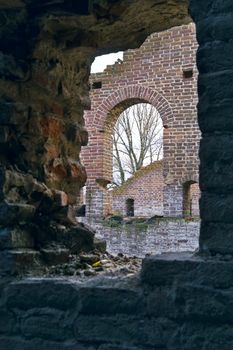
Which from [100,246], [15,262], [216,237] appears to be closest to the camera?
[216,237]

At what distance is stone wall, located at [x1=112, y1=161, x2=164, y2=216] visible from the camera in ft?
62.2

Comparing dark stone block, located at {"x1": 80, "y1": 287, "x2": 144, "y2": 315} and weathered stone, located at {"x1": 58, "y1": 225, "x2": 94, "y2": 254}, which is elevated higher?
weathered stone, located at {"x1": 58, "y1": 225, "x2": 94, "y2": 254}

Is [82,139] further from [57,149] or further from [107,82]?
[107,82]

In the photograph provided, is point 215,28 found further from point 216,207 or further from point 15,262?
point 15,262

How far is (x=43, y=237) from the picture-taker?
3367mm

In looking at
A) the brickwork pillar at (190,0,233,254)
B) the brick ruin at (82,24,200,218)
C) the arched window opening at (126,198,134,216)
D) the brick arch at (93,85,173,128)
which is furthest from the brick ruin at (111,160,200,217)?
the brickwork pillar at (190,0,233,254)

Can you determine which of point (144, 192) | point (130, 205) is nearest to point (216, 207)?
point (144, 192)

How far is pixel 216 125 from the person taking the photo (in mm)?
2471

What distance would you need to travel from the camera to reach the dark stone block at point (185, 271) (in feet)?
7.76

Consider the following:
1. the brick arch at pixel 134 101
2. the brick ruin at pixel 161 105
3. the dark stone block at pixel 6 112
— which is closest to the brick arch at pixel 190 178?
the brick ruin at pixel 161 105

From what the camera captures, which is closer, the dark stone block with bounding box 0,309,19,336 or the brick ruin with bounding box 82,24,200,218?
the dark stone block with bounding box 0,309,19,336

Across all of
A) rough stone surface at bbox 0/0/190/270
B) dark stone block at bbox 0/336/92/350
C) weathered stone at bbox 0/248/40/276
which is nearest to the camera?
dark stone block at bbox 0/336/92/350

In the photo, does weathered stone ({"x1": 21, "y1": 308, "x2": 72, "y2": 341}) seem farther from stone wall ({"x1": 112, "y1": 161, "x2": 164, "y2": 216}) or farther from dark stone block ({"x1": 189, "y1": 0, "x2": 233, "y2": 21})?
stone wall ({"x1": 112, "y1": 161, "x2": 164, "y2": 216})

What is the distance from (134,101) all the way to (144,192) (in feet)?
25.6
